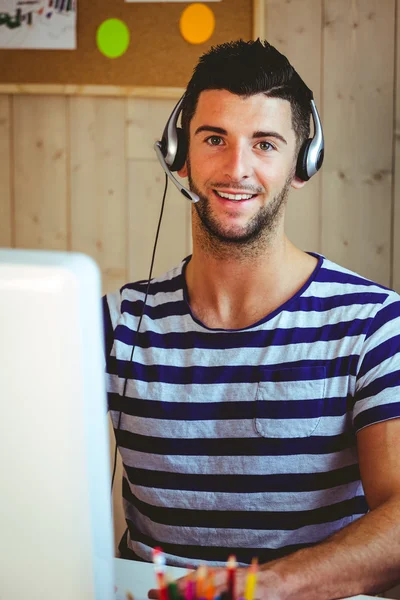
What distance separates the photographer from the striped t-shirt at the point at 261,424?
110 centimetres

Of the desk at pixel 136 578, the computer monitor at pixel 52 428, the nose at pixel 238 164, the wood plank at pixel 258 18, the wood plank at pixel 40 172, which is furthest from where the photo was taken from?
the wood plank at pixel 40 172

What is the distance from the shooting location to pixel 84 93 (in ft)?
6.88

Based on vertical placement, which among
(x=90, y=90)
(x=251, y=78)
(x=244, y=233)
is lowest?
(x=244, y=233)

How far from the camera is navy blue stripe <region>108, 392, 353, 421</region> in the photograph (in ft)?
3.60

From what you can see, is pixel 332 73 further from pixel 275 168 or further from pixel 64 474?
pixel 64 474

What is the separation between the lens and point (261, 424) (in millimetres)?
1119

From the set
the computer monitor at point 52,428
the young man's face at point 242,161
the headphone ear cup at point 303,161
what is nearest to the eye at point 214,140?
the young man's face at point 242,161

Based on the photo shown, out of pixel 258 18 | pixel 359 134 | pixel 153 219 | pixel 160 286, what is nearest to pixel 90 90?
pixel 153 219

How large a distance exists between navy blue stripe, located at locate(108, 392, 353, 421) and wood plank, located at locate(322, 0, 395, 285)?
105cm

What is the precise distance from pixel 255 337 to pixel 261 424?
134 mm

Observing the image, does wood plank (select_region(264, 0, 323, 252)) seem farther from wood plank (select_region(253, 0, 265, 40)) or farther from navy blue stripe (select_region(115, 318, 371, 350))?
navy blue stripe (select_region(115, 318, 371, 350))

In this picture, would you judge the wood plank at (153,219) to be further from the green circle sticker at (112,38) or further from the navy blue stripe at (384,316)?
the navy blue stripe at (384,316)

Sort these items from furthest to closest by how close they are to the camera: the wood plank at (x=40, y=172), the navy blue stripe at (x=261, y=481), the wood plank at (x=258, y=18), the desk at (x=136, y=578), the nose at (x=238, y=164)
A: 1. the wood plank at (x=40, y=172)
2. the wood plank at (x=258, y=18)
3. the nose at (x=238, y=164)
4. the navy blue stripe at (x=261, y=481)
5. the desk at (x=136, y=578)

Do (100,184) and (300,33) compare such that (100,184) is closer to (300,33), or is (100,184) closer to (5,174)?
(5,174)
